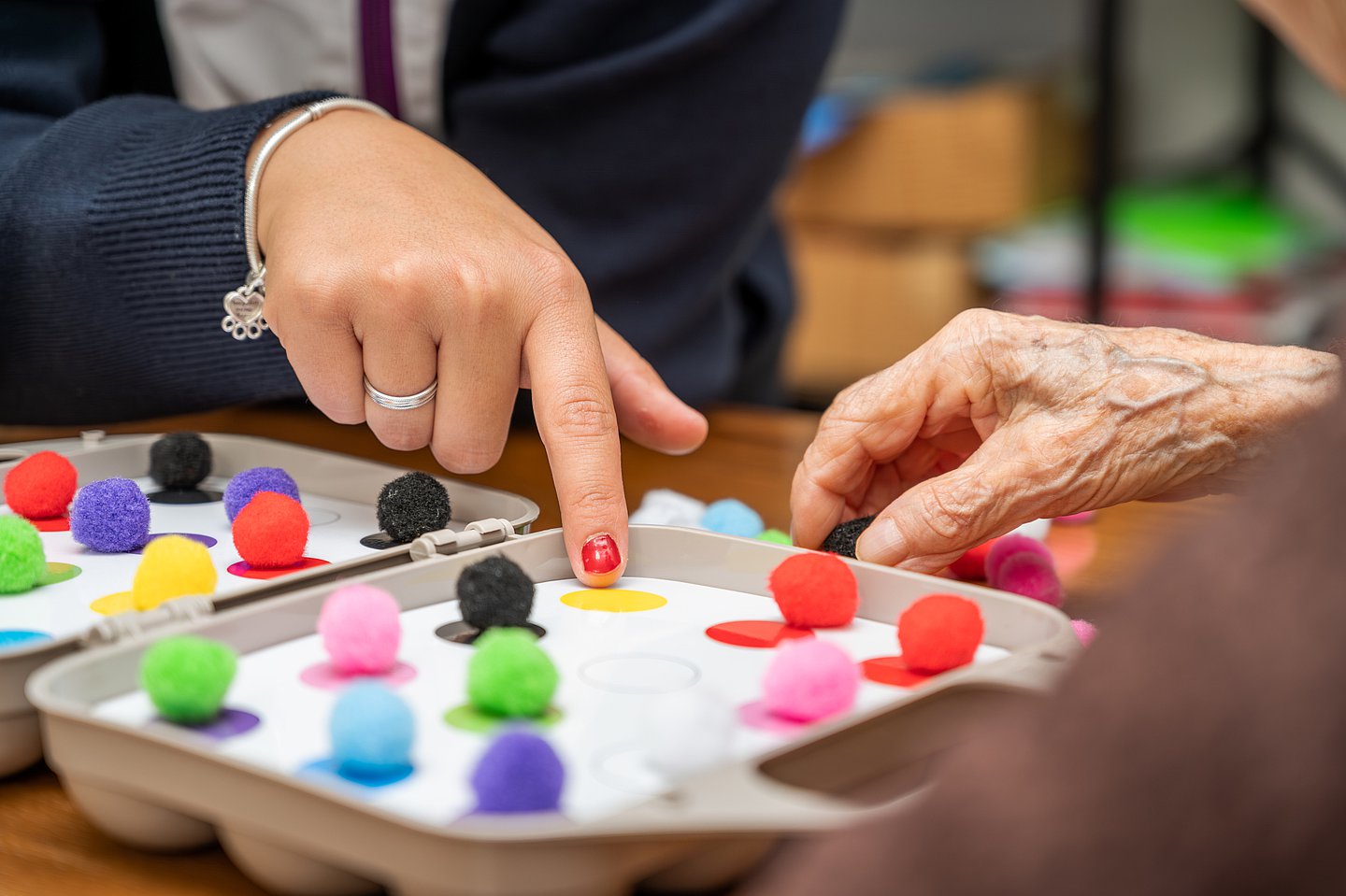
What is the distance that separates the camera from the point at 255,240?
85 cm

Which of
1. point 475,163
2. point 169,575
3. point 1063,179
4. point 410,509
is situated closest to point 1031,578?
point 410,509

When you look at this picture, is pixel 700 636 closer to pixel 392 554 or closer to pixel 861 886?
pixel 392 554

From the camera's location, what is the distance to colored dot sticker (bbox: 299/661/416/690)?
0.53 meters

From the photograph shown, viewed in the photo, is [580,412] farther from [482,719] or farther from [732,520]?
[482,719]

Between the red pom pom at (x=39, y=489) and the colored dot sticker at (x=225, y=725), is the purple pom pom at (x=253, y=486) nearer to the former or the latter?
the red pom pom at (x=39, y=489)

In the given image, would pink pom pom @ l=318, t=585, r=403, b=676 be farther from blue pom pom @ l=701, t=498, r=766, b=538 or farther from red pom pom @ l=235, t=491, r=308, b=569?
blue pom pom @ l=701, t=498, r=766, b=538

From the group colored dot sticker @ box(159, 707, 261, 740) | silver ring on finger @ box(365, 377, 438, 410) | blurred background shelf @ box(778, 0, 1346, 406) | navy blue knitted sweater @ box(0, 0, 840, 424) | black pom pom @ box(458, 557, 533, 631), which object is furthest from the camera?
blurred background shelf @ box(778, 0, 1346, 406)

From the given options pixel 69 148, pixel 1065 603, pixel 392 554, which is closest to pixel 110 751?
pixel 392 554

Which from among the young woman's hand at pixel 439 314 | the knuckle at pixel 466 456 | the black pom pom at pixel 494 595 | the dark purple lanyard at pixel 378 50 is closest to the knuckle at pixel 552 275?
the young woman's hand at pixel 439 314

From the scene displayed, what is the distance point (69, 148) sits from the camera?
963 millimetres

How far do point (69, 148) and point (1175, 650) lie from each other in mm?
924

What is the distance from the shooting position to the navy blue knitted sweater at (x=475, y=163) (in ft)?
3.06

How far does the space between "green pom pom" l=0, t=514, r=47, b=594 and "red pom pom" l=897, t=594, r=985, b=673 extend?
1.40 ft

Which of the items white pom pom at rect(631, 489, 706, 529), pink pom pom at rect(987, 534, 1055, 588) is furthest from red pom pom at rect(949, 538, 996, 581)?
white pom pom at rect(631, 489, 706, 529)
